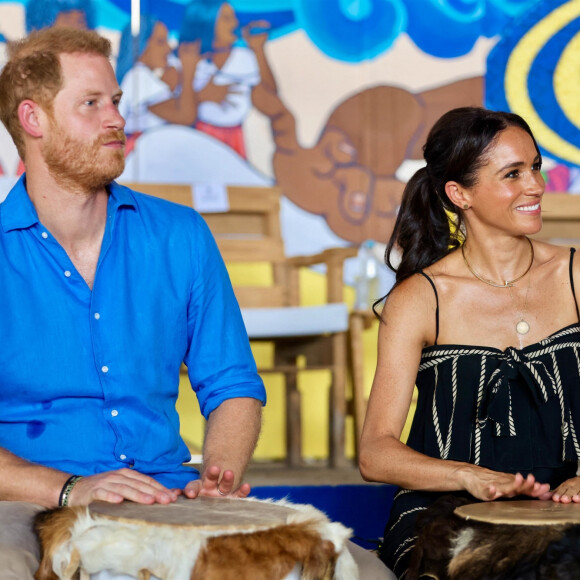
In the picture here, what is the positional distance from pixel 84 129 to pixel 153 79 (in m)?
3.75

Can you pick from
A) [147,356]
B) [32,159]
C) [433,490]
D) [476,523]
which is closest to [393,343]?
[433,490]

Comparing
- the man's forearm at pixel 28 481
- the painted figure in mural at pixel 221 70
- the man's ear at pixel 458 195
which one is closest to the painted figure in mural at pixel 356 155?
the painted figure in mural at pixel 221 70

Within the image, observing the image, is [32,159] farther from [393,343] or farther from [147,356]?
[393,343]

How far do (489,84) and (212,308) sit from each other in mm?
4101

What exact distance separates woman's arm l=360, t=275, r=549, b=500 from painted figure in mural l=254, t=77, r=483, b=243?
3397mm

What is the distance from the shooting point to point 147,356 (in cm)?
215

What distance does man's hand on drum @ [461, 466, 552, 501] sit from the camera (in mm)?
1913

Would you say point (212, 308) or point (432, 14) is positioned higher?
point (432, 14)

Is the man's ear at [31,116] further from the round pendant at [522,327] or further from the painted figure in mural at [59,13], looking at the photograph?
the painted figure in mural at [59,13]

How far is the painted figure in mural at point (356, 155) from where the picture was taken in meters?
5.82

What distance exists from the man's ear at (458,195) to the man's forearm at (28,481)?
1227 millimetres

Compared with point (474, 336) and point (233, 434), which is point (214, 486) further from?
point (474, 336)

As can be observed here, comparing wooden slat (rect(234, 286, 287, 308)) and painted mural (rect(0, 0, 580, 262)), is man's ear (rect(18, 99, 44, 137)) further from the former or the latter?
painted mural (rect(0, 0, 580, 262))

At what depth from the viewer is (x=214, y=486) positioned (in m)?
1.83
